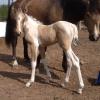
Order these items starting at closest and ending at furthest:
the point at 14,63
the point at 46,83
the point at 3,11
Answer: the point at 46,83
the point at 14,63
the point at 3,11

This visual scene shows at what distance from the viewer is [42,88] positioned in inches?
280

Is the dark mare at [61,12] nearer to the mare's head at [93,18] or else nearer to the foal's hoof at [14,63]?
the mare's head at [93,18]

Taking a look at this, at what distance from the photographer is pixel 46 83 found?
743cm

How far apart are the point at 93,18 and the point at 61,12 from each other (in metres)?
1.10

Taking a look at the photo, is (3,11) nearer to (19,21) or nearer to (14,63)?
(14,63)

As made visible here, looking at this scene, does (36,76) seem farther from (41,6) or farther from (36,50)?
(41,6)

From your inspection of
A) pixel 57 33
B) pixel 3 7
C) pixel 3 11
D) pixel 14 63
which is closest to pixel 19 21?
pixel 57 33

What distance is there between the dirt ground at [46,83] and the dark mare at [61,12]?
570 mm

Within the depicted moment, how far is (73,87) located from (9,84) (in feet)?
4.26

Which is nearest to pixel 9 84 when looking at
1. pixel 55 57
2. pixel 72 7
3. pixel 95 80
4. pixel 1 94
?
pixel 1 94

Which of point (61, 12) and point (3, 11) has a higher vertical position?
point (61, 12)

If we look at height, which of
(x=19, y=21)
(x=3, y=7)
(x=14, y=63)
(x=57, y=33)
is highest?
(x=19, y=21)

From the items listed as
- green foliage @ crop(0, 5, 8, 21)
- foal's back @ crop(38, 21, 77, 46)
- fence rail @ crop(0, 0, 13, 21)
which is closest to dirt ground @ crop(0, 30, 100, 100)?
foal's back @ crop(38, 21, 77, 46)

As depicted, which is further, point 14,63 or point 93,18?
point 14,63
